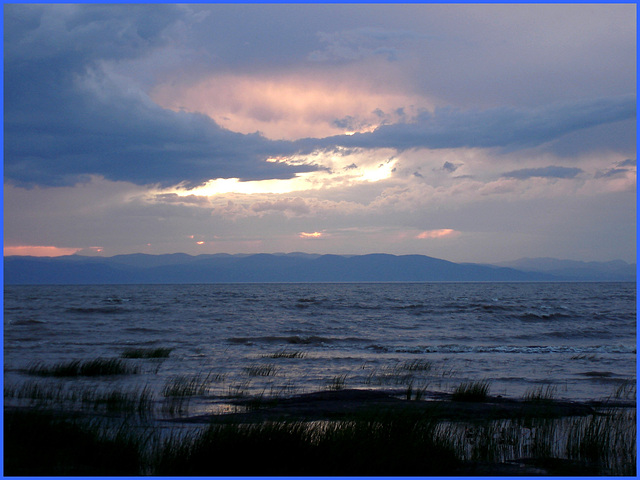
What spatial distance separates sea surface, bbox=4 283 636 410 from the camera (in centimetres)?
1773

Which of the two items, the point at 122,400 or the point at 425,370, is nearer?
the point at 122,400

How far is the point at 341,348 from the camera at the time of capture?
30.0 meters

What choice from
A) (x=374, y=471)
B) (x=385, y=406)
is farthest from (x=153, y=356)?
(x=374, y=471)

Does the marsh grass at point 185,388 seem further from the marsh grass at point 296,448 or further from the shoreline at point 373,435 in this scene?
the marsh grass at point 296,448

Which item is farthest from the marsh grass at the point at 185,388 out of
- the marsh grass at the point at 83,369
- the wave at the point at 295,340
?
the wave at the point at 295,340

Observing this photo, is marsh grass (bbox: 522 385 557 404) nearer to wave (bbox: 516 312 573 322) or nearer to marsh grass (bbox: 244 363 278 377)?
marsh grass (bbox: 244 363 278 377)

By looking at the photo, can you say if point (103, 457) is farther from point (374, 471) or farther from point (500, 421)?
point (500, 421)

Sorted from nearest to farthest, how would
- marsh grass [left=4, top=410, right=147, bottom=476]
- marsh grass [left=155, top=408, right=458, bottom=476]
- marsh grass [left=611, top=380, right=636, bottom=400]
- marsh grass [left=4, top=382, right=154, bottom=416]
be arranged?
1. marsh grass [left=4, top=410, right=147, bottom=476]
2. marsh grass [left=155, top=408, right=458, bottom=476]
3. marsh grass [left=4, top=382, right=154, bottom=416]
4. marsh grass [left=611, top=380, right=636, bottom=400]

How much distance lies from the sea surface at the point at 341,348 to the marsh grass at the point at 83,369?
542 millimetres

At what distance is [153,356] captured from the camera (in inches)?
962

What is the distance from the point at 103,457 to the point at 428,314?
47.2 meters

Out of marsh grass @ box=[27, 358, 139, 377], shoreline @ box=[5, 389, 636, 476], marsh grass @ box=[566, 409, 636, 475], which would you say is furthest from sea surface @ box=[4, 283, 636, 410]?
marsh grass @ box=[566, 409, 636, 475]

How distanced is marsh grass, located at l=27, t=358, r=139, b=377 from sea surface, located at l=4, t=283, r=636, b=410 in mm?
542

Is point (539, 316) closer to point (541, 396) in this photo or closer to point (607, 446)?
point (541, 396)
